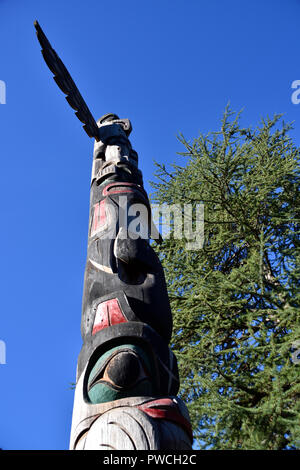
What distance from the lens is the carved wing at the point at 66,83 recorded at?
5105 millimetres

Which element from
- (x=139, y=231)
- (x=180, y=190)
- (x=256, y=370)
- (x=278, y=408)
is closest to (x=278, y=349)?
(x=278, y=408)

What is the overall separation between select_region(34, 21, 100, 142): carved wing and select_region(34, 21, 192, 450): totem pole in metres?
0.02

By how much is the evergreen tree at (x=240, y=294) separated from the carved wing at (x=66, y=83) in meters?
2.63

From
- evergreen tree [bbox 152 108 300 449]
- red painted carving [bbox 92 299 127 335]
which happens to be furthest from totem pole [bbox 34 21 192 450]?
evergreen tree [bbox 152 108 300 449]

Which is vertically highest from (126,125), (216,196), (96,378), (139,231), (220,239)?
(126,125)

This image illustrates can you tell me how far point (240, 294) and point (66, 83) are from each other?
4.19 m

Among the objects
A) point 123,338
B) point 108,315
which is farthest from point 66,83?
point 123,338

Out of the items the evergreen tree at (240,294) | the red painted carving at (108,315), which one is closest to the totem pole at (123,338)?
the red painted carving at (108,315)

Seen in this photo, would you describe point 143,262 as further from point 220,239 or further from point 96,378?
point 220,239

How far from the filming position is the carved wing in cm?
511

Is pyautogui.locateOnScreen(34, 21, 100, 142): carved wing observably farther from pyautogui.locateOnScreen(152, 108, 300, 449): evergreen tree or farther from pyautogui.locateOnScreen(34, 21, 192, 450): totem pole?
pyautogui.locateOnScreen(152, 108, 300, 449): evergreen tree

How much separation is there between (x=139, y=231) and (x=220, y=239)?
370 centimetres

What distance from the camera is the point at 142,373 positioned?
10.5 feet
